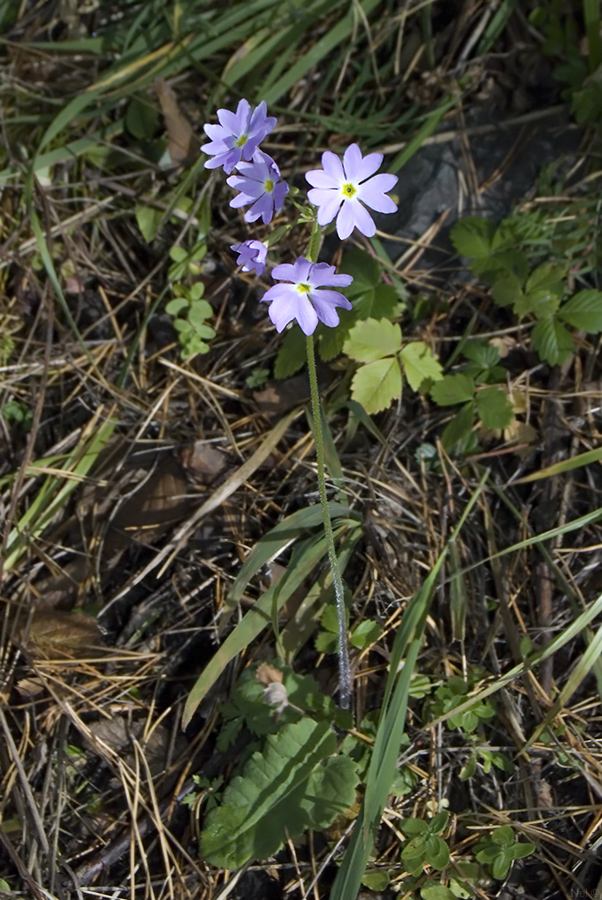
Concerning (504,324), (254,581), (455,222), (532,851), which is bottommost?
(532,851)

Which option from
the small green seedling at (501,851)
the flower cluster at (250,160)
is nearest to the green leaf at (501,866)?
the small green seedling at (501,851)

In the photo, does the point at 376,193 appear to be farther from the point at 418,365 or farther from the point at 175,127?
the point at 175,127

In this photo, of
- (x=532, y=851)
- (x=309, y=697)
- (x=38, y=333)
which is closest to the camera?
(x=532, y=851)

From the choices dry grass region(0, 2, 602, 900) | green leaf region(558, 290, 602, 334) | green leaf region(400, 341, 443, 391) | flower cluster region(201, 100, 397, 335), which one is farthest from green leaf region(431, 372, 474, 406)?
flower cluster region(201, 100, 397, 335)

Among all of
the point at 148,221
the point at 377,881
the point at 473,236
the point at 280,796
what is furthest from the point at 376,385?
the point at 377,881

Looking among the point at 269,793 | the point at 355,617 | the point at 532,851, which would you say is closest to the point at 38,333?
the point at 355,617

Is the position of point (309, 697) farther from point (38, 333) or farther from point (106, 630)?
point (38, 333)

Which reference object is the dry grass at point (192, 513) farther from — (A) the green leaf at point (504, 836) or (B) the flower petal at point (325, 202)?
(B) the flower petal at point (325, 202)
